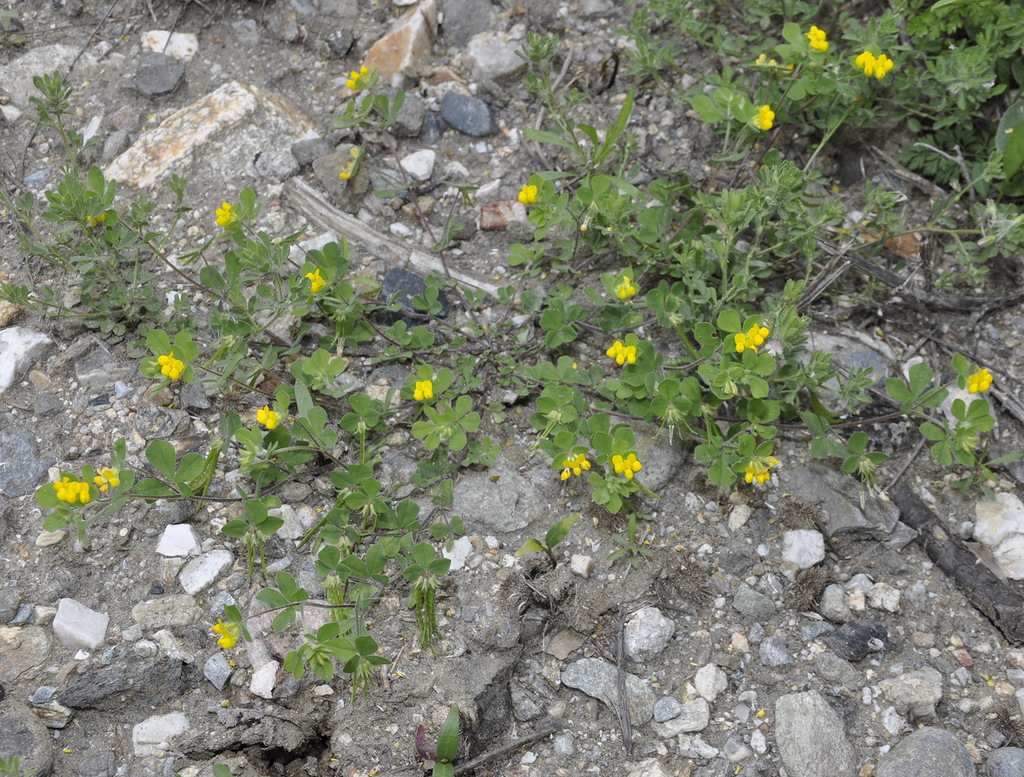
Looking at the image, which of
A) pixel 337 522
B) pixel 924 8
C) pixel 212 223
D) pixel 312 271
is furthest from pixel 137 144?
pixel 924 8

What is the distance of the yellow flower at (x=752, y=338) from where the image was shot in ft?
9.26

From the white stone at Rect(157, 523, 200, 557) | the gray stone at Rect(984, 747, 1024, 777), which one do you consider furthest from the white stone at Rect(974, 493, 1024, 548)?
the white stone at Rect(157, 523, 200, 557)

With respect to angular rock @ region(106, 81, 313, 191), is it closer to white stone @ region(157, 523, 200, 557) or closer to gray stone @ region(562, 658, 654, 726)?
white stone @ region(157, 523, 200, 557)

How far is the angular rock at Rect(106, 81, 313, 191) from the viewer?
3.80 meters

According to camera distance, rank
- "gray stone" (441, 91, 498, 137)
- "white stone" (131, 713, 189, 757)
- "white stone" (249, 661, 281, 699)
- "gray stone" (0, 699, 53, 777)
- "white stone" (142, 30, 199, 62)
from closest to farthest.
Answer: "gray stone" (0, 699, 53, 777) → "white stone" (131, 713, 189, 757) → "white stone" (249, 661, 281, 699) → "gray stone" (441, 91, 498, 137) → "white stone" (142, 30, 199, 62)

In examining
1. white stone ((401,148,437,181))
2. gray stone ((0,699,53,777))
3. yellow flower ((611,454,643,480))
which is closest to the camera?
gray stone ((0,699,53,777))

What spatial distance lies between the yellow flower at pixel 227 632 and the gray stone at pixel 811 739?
5.76 feet

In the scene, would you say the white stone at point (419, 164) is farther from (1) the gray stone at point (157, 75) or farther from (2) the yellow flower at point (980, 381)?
(2) the yellow flower at point (980, 381)

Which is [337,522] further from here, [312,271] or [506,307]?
[506,307]

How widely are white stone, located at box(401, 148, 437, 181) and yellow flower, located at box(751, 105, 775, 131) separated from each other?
1.53 meters

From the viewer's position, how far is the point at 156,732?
2453mm

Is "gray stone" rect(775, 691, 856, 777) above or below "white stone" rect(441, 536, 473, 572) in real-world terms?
below

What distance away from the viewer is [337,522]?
280cm

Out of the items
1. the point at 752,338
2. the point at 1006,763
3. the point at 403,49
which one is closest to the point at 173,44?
the point at 403,49
